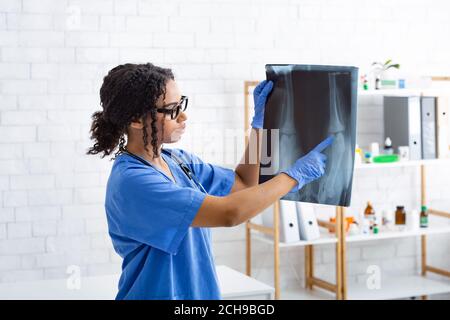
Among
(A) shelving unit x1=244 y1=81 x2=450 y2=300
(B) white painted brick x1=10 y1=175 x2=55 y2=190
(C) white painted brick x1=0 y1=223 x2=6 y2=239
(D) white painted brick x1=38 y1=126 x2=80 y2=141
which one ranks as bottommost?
(A) shelving unit x1=244 y1=81 x2=450 y2=300

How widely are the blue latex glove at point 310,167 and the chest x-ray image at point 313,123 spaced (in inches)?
0.8

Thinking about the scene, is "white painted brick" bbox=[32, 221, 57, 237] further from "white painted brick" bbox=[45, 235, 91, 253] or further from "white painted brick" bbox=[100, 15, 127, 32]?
"white painted brick" bbox=[100, 15, 127, 32]

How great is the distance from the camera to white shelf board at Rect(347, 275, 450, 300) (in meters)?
4.13

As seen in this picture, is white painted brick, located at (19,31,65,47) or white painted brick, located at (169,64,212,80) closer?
white painted brick, located at (19,31,65,47)

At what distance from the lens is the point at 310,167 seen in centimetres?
205

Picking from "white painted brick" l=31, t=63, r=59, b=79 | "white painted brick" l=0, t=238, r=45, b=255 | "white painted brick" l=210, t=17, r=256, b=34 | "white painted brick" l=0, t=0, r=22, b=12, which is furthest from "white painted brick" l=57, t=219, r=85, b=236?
"white painted brick" l=210, t=17, r=256, b=34

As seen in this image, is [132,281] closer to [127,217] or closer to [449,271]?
[127,217]

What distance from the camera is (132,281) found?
79.3 inches

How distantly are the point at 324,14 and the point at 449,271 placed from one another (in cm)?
173

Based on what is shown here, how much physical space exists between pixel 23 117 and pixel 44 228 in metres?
0.56

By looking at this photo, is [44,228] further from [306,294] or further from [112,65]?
[306,294]

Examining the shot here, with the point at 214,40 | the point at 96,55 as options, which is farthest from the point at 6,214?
the point at 214,40

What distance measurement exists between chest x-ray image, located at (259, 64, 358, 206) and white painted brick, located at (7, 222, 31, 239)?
6.02 ft
